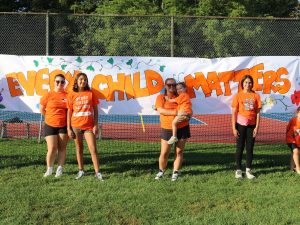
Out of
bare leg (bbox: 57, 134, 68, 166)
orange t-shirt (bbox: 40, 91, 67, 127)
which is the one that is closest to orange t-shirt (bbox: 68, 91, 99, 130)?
orange t-shirt (bbox: 40, 91, 67, 127)

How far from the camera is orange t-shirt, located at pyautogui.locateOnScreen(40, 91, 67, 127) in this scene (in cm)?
696

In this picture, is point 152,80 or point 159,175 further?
point 152,80

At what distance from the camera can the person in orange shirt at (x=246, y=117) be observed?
702 cm

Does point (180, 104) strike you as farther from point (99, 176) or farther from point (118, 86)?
point (118, 86)

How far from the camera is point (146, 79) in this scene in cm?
834

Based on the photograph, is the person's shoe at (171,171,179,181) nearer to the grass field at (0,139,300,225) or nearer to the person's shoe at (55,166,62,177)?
the grass field at (0,139,300,225)

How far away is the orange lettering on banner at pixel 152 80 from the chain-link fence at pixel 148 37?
1.73 m

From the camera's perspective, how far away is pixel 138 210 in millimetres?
5309

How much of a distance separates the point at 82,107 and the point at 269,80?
3651 mm

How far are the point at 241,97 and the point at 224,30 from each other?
17.2 feet

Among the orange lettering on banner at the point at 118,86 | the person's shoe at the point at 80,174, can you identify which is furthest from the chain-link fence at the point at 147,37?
the person's shoe at the point at 80,174

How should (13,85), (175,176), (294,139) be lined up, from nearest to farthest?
(175,176) < (294,139) < (13,85)

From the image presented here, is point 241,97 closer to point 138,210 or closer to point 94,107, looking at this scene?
point 94,107

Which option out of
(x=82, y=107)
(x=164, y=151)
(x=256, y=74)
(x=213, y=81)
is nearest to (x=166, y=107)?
(x=164, y=151)
